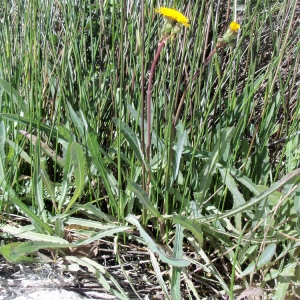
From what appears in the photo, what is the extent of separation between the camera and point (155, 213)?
93cm

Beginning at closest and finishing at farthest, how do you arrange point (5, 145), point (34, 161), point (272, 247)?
1. point (272, 247)
2. point (34, 161)
3. point (5, 145)

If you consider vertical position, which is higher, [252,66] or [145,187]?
[252,66]

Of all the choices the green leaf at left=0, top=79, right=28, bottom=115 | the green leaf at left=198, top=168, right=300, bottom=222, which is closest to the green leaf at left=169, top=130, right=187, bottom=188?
the green leaf at left=198, top=168, right=300, bottom=222

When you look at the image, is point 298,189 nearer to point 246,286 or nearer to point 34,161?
point 246,286

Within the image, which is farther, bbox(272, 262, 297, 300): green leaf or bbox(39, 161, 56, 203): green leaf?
bbox(39, 161, 56, 203): green leaf

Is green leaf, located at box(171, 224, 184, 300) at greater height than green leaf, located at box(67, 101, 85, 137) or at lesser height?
lesser

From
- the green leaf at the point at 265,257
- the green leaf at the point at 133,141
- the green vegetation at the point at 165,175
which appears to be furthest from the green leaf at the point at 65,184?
the green leaf at the point at 265,257

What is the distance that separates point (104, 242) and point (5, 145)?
1.21 ft

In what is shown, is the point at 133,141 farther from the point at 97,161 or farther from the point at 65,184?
the point at 65,184

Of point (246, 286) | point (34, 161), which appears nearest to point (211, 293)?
point (246, 286)

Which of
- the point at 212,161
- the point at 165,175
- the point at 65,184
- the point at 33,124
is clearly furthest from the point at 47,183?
the point at 212,161

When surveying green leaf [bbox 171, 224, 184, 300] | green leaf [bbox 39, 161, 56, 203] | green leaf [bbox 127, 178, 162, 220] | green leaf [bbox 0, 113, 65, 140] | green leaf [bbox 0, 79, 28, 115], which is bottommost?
green leaf [bbox 171, 224, 184, 300]

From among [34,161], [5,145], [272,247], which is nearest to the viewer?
[272,247]

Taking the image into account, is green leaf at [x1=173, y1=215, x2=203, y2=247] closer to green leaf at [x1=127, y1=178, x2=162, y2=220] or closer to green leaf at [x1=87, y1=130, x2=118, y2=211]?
green leaf at [x1=127, y1=178, x2=162, y2=220]
